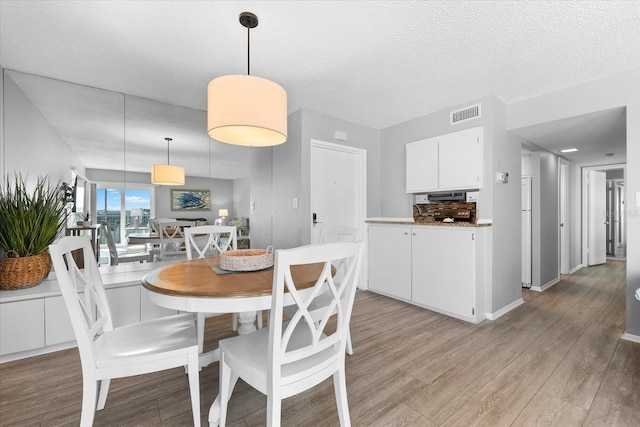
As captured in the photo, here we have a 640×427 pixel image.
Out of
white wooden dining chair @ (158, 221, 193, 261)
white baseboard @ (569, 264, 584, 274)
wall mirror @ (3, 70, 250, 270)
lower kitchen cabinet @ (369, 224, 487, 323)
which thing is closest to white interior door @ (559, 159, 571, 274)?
white baseboard @ (569, 264, 584, 274)

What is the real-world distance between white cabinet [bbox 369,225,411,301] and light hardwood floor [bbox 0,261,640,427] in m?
0.75

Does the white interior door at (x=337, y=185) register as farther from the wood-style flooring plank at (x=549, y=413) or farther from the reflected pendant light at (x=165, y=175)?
the wood-style flooring plank at (x=549, y=413)

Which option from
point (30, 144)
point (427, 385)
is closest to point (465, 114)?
point (427, 385)

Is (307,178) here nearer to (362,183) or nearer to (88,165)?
(362,183)

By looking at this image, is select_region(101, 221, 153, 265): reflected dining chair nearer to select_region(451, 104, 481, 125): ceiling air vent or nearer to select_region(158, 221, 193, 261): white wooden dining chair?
select_region(158, 221, 193, 261): white wooden dining chair

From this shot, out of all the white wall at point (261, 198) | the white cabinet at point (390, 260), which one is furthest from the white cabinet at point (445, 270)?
the white wall at point (261, 198)

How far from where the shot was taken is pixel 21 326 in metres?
2.11

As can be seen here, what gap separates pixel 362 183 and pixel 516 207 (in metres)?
1.89

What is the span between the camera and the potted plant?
2.19 meters

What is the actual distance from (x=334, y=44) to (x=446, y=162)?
6.39 feet

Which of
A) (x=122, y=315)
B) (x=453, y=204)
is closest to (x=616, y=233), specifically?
(x=453, y=204)

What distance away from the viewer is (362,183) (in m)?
4.12

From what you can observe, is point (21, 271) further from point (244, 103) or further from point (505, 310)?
point (505, 310)

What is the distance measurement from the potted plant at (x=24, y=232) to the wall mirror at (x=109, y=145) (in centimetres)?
39
